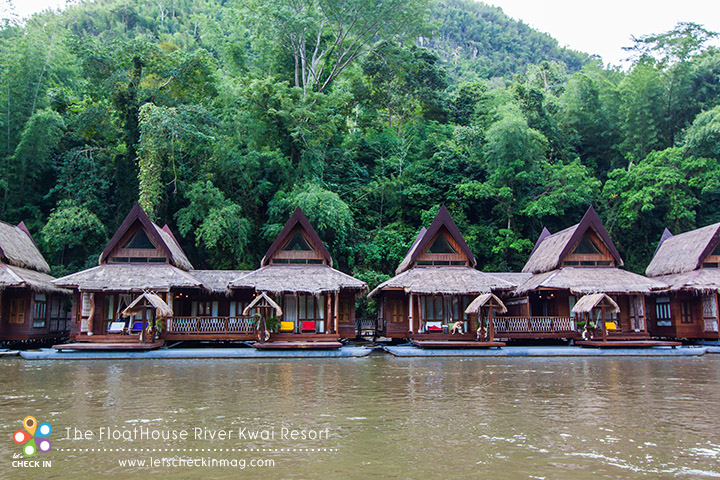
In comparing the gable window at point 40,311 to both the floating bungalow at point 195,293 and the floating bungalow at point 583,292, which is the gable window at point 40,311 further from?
the floating bungalow at point 583,292

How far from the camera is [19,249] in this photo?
23.1m

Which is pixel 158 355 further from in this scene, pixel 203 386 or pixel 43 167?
pixel 43 167

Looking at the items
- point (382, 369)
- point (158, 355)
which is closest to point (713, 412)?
point (382, 369)

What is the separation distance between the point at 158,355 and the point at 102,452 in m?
12.9

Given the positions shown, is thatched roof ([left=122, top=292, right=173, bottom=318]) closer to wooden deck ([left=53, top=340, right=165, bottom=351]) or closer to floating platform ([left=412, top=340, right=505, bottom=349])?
wooden deck ([left=53, top=340, right=165, bottom=351])

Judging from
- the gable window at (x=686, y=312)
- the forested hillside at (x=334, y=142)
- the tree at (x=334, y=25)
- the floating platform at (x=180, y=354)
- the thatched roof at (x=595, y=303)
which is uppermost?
the tree at (x=334, y=25)

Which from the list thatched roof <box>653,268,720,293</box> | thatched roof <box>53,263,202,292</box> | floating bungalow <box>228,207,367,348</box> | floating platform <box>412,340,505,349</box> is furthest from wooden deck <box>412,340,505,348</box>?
thatched roof <box>53,263,202,292</box>

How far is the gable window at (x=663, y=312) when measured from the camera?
81.1 feet

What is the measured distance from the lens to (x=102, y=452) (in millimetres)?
6461

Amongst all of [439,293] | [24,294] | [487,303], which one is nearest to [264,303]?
[439,293]

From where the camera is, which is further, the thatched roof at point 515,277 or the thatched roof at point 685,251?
the thatched roof at point 515,277

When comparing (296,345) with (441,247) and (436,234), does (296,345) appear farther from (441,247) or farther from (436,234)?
(436,234)

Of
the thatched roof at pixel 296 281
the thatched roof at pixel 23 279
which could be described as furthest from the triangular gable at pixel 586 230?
the thatched roof at pixel 23 279

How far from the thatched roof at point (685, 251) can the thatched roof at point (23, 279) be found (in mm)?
26415
